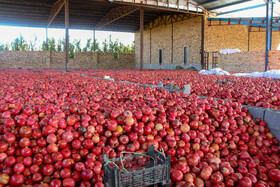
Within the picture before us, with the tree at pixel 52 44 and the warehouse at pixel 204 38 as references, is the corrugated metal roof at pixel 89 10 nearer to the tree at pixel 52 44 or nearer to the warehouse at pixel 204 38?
the warehouse at pixel 204 38

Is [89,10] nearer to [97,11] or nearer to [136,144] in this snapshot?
[97,11]

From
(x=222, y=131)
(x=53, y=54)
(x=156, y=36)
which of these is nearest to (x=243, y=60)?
(x=156, y=36)

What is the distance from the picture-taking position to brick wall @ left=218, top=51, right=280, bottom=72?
12833 millimetres

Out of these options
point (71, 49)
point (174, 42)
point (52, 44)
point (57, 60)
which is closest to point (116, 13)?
point (174, 42)

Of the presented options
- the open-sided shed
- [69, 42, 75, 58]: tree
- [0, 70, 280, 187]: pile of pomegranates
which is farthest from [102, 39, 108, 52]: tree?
[0, 70, 280, 187]: pile of pomegranates

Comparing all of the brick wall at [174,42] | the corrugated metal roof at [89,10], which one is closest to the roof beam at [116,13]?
the corrugated metal roof at [89,10]

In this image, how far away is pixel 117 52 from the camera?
30.1 metres

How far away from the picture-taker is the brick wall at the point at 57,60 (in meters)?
24.1

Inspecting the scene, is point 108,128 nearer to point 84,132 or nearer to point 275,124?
A: point 84,132

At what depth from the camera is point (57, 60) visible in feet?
84.7

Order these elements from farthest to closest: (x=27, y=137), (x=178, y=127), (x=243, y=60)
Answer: (x=243, y=60) < (x=178, y=127) < (x=27, y=137)

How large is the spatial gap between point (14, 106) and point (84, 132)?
55.1 inches

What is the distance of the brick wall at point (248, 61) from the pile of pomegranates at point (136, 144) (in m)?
11.9

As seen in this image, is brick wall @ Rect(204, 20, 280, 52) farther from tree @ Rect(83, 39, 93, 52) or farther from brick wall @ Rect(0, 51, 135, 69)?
tree @ Rect(83, 39, 93, 52)
